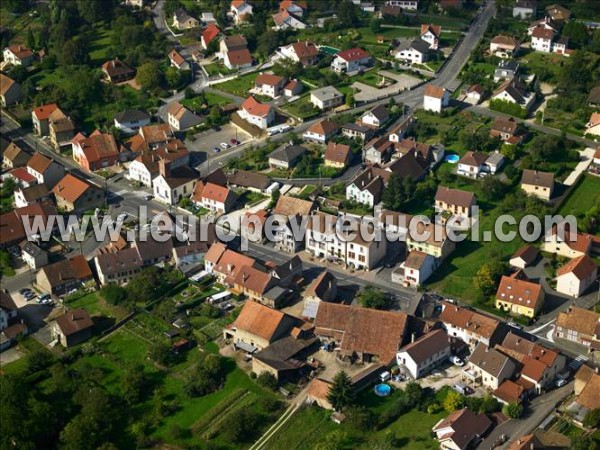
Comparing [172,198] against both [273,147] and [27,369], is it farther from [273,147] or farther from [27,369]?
[27,369]

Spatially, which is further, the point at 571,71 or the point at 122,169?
the point at 571,71

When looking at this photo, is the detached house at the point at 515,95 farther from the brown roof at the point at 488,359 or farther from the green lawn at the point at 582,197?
the brown roof at the point at 488,359

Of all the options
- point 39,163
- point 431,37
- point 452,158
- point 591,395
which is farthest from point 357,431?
point 431,37

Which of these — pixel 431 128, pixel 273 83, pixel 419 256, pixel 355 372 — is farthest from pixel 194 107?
pixel 355 372

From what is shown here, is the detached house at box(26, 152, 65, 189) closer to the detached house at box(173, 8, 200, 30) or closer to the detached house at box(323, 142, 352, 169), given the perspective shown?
the detached house at box(323, 142, 352, 169)

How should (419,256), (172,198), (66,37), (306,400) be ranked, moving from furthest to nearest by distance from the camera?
(66,37)
(172,198)
(419,256)
(306,400)

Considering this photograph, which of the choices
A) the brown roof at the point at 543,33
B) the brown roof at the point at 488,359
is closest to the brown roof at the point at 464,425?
the brown roof at the point at 488,359
